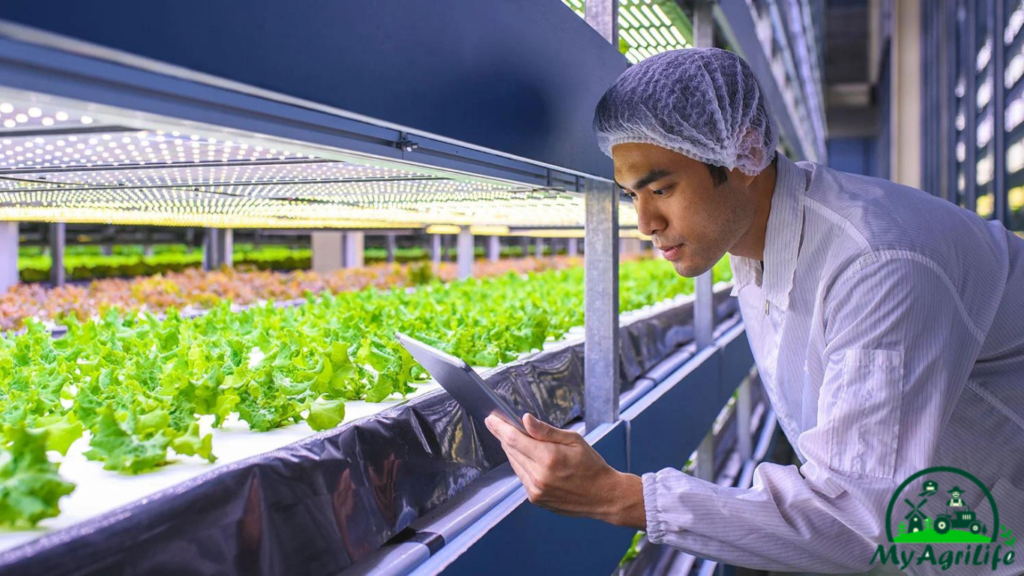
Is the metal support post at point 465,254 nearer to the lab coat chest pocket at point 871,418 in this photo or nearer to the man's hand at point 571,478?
the man's hand at point 571,478

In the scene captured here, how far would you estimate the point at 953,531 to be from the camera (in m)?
1.37

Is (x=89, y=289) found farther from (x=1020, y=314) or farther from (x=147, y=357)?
(x=1020, y=314)

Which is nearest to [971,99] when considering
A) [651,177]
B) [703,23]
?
[703,23]

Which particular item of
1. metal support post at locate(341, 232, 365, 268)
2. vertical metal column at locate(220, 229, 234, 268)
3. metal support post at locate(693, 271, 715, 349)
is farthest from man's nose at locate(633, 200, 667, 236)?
metal support post at locate(341, 232, 365, 268)

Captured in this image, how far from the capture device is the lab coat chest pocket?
116cm

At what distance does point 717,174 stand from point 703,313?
2608mm

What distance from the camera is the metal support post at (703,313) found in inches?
157

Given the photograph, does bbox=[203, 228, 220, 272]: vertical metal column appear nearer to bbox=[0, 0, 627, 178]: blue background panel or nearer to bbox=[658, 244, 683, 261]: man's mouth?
bbox=[0, 0, 627, 178]: blue background panel

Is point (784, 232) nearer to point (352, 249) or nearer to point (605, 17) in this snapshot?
point (605, 17)

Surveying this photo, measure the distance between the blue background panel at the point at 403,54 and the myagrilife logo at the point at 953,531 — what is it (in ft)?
3.18

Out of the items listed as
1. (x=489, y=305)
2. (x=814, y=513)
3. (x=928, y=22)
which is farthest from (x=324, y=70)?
(x=928, y=22)

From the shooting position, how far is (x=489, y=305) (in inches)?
126

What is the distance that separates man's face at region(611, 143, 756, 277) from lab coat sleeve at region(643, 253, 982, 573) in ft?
1.07

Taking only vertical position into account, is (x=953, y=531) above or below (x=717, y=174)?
below
